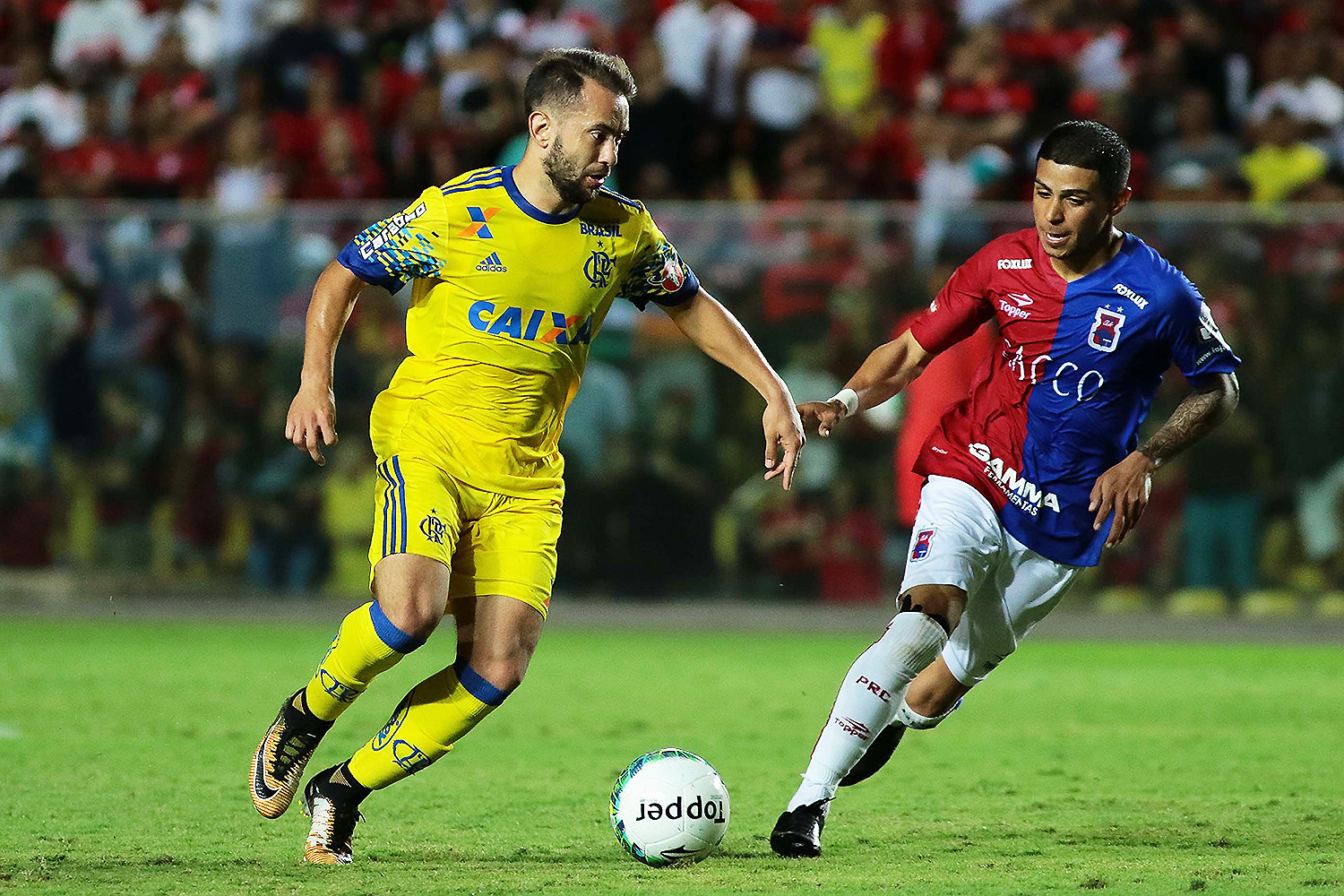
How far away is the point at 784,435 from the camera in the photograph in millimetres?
5371

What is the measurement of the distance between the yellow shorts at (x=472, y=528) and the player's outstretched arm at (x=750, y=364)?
2.41 ft

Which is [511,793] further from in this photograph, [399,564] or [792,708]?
[792,708]

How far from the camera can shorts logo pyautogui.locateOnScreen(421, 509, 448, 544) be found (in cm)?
496

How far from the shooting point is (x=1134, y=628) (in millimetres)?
12062

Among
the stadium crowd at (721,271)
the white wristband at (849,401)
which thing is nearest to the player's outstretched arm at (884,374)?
the white wristband at (849,401)

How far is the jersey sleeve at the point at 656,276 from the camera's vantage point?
543 centimetres

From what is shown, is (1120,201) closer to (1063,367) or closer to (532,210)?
(1063,367)

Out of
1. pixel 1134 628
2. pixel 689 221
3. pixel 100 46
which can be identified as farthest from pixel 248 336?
pixel 1134 628

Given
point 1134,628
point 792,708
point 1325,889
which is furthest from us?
point 1134,628

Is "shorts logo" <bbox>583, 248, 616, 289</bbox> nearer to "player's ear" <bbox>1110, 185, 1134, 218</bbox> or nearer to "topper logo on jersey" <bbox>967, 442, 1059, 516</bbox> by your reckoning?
"topper logo on jersey" <bbox>967, 442, 1059, 516</bbox>

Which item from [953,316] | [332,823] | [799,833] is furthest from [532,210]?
[799,833]

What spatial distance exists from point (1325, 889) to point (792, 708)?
4316 mm

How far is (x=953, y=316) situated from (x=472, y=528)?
1.82 meters

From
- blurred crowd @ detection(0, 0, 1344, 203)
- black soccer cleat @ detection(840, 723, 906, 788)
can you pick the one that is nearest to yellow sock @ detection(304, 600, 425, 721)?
black soccer cleat @ detection(840, 723, 906, 788)
